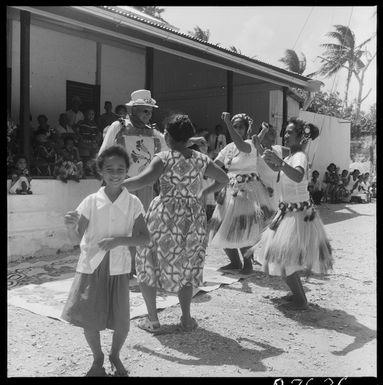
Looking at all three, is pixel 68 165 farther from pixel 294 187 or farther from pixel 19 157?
pixel 294 187

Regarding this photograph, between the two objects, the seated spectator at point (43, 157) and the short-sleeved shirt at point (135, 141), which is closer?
the short-sleeved shirt at point (135, 141)

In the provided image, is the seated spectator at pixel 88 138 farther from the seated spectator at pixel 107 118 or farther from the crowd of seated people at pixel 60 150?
the seated spectator at pixel 107 118

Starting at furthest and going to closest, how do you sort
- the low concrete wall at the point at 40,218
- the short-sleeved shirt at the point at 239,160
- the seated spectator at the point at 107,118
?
the seated spectator at the point at 107,118, the low concrete wall at the point at 40,218, the short-sleeved shirt at the point at 239,160

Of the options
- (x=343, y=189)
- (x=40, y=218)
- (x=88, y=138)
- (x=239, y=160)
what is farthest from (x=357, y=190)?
(x=40, y=218)

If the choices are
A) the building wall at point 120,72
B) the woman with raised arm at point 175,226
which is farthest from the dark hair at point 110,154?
the building wall at point 120,72

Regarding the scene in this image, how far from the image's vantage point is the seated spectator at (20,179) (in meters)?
5.96

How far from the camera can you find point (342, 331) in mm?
4043

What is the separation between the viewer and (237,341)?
374 cm

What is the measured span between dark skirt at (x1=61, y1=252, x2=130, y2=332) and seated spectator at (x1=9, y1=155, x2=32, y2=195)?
3432 mm

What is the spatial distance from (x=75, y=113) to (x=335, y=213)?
714cm

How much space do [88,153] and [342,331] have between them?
5125mm

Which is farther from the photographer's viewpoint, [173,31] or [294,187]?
[173,31]

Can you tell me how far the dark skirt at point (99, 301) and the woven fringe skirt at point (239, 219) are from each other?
2.66 m
